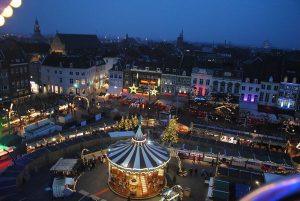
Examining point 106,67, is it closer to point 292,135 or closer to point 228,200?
point 292,135

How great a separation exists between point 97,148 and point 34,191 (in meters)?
7.49

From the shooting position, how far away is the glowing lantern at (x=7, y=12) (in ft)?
16.3

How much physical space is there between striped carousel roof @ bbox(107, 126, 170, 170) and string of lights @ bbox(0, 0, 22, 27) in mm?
17084

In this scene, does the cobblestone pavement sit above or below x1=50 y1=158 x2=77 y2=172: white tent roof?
below

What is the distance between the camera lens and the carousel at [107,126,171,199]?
69.7 ft

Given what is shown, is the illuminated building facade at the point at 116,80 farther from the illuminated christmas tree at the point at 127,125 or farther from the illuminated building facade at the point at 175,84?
the illuminated christmas tree at the point at 127,125

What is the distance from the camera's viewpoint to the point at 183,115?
44312 millimetres

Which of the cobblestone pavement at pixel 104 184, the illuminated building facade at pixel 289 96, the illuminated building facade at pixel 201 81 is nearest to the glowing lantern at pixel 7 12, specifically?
the cobblestone pavement at pixel 104 184

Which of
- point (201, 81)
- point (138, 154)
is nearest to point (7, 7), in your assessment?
point (138, 154)

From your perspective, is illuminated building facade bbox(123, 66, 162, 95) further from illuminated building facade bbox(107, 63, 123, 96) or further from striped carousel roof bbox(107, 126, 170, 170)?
striped carousel roof bbox(107, 126, 170, 170)

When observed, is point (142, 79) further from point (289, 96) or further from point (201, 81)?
point (289, 96)

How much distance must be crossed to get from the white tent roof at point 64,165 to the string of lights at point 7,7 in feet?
61.3

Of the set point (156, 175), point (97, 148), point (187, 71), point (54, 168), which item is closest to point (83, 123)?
point (97, 148)

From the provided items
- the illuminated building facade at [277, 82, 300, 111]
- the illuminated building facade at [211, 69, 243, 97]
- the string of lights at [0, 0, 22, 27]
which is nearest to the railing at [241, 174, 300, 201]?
the string of lights at [0, 0, 22, 27]
